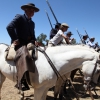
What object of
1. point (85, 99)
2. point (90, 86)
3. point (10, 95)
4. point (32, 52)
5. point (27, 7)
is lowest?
point (85, 99)

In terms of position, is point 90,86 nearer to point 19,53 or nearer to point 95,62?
point 95,62

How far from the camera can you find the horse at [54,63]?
12.6ft

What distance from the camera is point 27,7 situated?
163 inches

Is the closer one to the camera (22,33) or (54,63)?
(54,63)

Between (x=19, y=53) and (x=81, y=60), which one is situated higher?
(x=19, y=53)

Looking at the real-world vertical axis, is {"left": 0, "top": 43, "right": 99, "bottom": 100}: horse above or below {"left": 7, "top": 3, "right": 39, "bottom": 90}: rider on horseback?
below

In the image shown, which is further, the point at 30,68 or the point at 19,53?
the point at 19,53

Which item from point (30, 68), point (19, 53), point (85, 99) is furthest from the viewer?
point (85, 99)

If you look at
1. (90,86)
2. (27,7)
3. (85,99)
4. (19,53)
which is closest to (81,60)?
(90,86)

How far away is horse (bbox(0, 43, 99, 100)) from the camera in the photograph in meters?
3.84

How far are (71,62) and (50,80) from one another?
2.19 ft

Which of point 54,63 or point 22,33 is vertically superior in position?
point 22,33

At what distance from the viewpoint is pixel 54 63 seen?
4.00 metres

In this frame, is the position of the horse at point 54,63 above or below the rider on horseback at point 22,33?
below
